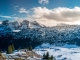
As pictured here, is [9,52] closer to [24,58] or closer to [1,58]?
[24,58]

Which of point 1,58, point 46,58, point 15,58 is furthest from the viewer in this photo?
point 46,58

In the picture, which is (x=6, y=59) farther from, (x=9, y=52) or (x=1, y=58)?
(x=9, y=52)

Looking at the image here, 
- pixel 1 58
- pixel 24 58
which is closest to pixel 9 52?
pixel 24 58

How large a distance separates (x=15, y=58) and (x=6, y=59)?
11.2 meters

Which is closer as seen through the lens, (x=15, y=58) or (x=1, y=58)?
(x=1, y=58)

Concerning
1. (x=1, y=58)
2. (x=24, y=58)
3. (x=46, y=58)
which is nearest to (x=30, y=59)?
(x=24, y=58)

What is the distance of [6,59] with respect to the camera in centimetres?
12538

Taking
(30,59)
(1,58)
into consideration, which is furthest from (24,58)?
(1,58)

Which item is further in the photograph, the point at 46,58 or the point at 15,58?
the point at 46,58

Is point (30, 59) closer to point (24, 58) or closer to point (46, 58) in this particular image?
point (24, 58)

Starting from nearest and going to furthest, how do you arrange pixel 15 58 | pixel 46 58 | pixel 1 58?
1. pixel 1 58
2. pixel 15 58
3. pixel 46 58

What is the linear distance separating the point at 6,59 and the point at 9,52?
24666mm

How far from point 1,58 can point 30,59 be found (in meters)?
28.1

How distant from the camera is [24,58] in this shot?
142750 millimetres
